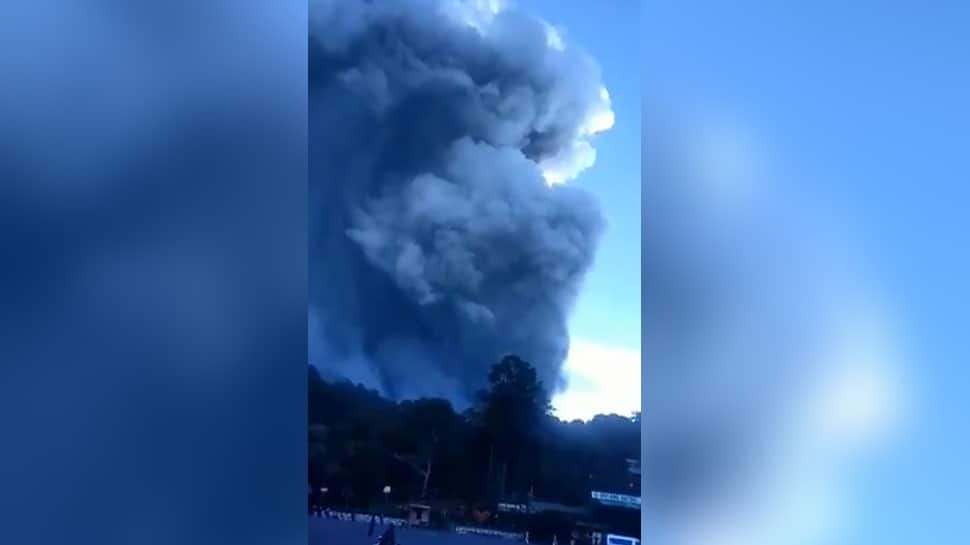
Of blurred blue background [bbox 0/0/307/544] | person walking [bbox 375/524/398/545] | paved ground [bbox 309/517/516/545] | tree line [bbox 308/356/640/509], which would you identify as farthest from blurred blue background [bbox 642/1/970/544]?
blurred blue background [bbox 0/0/307/544]

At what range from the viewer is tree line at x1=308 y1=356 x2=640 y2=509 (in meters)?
1.23

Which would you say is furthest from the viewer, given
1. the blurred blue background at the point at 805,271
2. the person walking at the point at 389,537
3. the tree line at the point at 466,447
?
the person walking at the point at 389,537

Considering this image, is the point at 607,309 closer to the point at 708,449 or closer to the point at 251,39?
the point at 708,449

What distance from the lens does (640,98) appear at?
1147mm

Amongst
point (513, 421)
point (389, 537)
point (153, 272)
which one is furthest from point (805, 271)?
point (153, 272)

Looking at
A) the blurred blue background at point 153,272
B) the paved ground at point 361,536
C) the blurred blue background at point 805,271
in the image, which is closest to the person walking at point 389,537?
the paved ground at point 361,536

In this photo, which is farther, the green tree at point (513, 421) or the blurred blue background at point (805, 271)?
the green tree at point (513, 421)

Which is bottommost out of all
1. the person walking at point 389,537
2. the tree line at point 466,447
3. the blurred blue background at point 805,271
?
the person walking at point 389,537

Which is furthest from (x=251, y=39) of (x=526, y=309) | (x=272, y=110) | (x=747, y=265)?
(x=747, y=265)

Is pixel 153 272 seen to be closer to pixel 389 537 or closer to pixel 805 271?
pixel 389 537

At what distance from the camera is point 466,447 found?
4.33 feet

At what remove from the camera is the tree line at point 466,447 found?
123cm

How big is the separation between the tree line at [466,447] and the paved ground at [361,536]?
43 mm

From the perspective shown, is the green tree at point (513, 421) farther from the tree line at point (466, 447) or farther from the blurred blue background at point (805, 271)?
the blurred blue background at point (805, 271)
